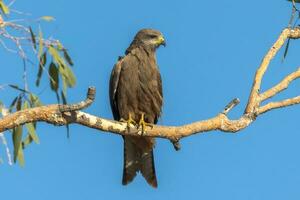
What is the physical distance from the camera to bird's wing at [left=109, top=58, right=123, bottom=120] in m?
7.20

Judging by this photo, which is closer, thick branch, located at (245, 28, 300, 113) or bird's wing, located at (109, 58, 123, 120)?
thick branch, located at (245, 28, 300, 113)

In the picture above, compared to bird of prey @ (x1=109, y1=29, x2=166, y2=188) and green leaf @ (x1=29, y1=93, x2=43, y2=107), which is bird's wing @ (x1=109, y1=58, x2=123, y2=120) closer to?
bird of prey @ (x1=109, y1=29, x2=166, y2=188)

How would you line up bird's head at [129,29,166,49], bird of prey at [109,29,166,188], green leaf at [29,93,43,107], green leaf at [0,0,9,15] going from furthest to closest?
bird's head at [129,29,166,49] → bird of prey at [109,29,166,188] → green leaf at [29,93,43,107] → green leaf at [0,0,9,15]

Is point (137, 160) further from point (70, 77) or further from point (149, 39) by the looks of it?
point (70, 77)

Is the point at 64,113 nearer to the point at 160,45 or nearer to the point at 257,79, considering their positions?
the point at 257,79

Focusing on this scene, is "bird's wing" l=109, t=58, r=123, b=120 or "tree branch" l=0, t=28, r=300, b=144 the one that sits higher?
"bird's wing" l=109, t=58, r=123, b=120

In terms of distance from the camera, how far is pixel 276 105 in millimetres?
5359

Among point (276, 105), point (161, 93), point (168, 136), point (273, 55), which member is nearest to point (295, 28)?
point (273, 55)

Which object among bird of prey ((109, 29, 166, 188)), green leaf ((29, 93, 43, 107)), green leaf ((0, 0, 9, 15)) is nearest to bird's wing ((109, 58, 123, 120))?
bird of prey ((109, 29, 166, 188))

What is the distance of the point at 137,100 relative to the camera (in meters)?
7.12

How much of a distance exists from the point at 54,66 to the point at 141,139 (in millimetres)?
2308

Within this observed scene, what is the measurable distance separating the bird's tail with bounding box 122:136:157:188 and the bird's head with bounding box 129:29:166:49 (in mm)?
1136

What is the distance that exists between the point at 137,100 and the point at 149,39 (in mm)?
940

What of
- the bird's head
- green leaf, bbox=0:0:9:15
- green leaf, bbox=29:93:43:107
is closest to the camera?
green leaf, bbox=0:0:9:15
